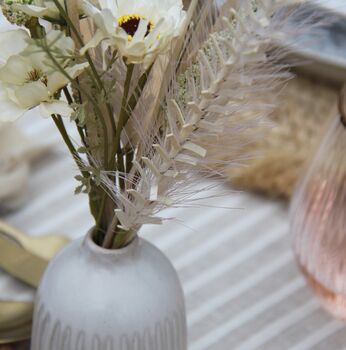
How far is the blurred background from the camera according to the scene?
595 millimetres

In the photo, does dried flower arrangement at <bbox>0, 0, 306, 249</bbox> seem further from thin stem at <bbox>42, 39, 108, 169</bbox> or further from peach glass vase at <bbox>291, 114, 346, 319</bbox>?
peach glass vase at <bbox>291, 114, 346, 319</bbox>

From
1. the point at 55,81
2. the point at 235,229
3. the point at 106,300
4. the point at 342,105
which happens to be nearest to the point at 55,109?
the point at 55,81

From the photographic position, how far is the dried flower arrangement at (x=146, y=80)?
32 cm

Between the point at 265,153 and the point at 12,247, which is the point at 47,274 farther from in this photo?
the point at 265,153

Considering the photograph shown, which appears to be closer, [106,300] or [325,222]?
[106,300]

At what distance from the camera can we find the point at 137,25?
0.34m

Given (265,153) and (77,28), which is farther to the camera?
(265,153)

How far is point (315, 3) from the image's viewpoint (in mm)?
344

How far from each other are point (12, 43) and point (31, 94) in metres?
0.03

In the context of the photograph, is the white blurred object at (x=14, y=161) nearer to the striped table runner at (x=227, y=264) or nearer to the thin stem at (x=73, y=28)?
the striped table runner at (x=227, y=264)

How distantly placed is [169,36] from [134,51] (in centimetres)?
2

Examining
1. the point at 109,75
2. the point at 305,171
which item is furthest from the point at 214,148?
the point at 305,171

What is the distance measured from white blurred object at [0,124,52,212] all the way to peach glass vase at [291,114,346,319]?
0.25 meters

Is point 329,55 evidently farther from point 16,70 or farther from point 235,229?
point 16,70
